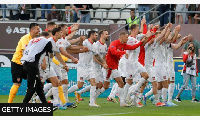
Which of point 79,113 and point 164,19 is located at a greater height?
point 164,19

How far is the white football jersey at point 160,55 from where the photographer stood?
1812 cm

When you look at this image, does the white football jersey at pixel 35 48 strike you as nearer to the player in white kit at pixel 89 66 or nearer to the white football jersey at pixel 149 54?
the player in white kit at pixel 89 66

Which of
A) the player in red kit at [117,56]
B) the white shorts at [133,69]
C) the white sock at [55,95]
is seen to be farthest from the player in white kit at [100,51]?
the white sock at [55,95]

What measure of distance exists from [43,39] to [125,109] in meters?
3.49

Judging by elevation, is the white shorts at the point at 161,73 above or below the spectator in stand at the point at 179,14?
below

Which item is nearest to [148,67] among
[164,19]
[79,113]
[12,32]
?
[79,113]

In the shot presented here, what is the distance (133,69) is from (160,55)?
1300 mm

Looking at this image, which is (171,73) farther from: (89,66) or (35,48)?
(35,48)

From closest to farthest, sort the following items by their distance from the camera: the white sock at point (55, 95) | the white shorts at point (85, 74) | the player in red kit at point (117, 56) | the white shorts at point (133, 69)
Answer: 1. the white sock at point (55, 95)
2. the player in red kit at point (117, 56)
3. the white shorts at point (85, 74)
4. the white shorts at point (133, 69)

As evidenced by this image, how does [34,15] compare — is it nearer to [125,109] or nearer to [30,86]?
[125,109]

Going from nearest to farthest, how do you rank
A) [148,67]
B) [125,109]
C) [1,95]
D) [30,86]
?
[30,86], [125,109], [148,67], [1,95]

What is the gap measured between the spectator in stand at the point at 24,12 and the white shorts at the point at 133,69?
10215 millimetres

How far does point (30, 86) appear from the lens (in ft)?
44.5

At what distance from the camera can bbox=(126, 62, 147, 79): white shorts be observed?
17.2 metres
